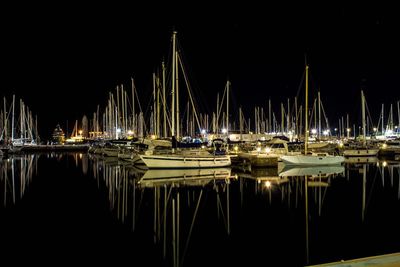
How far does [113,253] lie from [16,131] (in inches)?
4137

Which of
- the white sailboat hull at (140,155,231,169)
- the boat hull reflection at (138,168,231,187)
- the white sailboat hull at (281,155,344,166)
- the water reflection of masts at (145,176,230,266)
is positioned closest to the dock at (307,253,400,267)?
the water reflection of masts at (145,176,230,266)

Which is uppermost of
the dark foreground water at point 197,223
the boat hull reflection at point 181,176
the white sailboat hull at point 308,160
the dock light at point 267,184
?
the white sailboat hull at point 308,160

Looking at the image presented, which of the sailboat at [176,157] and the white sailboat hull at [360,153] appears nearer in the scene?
the sailboat at [176,157]

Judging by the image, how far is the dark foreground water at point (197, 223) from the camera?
1062cm

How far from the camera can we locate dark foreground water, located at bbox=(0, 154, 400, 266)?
34.8 feet

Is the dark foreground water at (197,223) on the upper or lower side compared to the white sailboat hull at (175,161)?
lower

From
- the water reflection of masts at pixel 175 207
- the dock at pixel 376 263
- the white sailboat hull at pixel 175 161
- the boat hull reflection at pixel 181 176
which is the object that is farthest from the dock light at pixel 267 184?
the dock at pixel 376 263

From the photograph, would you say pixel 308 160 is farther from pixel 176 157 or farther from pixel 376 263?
pixel 376 263

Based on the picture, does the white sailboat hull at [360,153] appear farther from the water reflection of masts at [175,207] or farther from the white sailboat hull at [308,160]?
the water reflection of masts at [175,207]

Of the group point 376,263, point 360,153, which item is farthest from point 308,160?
point 376,263

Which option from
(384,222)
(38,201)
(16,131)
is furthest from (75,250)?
(16,131)

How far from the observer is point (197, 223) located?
14336 millimetres

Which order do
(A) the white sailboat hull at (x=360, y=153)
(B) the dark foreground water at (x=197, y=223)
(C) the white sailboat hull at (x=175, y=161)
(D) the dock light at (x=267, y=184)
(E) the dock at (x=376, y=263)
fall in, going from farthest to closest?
(A) the white sailboat hull at (x=360, y=153) → (C) the white sailboat hull at (x=175, y=161) → (D) the dock light at (x=267, y=184) → (B) the dark foreground water at (x=197, y=223) → (E) the dock at (x=376, y=263)

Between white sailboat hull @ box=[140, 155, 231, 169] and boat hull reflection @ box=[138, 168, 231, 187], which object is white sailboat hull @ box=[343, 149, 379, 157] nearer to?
boat hull reflection @ box=[138, 168, 231, 187]
